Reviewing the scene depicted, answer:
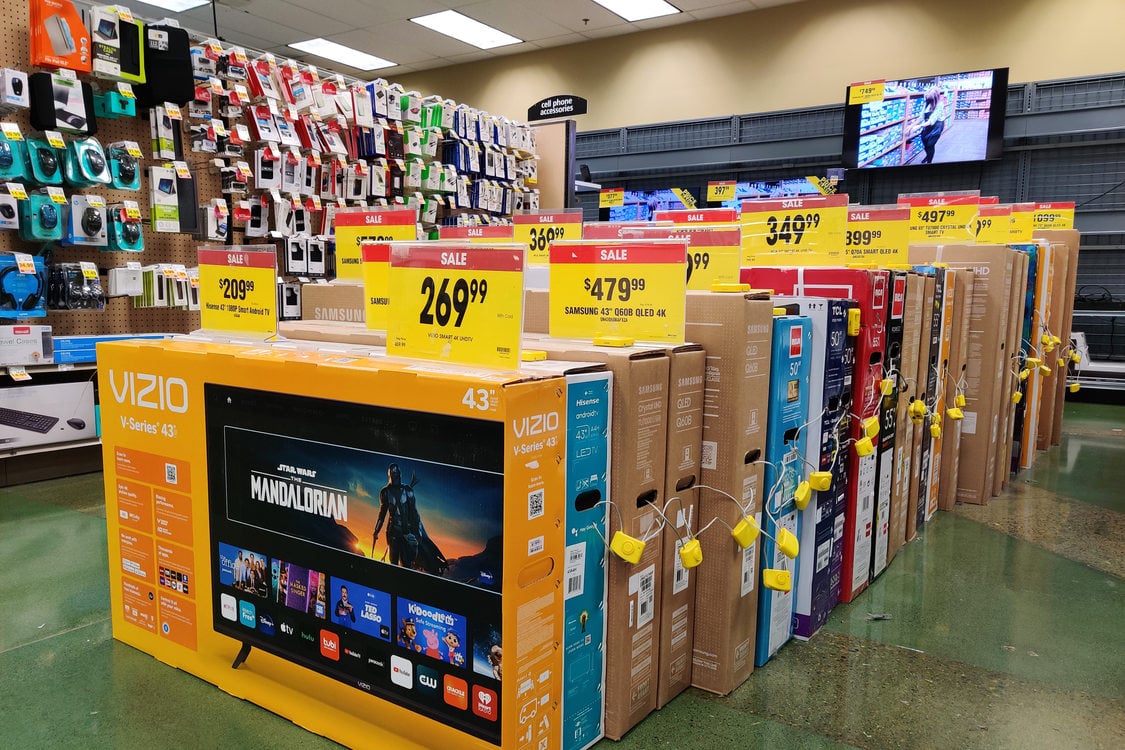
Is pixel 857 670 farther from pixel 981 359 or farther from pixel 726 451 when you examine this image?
pixel 981 359

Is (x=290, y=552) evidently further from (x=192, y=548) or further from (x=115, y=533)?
(x=115, y=533)

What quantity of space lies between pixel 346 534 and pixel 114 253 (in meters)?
3.35

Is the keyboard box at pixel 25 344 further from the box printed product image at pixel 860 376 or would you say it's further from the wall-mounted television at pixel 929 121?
the wall-mounted television at pixel 929 121

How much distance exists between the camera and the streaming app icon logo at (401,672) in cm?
155

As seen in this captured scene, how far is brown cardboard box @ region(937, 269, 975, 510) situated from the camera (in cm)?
349

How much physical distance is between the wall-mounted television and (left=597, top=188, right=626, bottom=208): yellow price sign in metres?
2.44

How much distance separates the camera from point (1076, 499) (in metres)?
3.87

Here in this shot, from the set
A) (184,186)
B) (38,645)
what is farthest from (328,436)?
(184,186)

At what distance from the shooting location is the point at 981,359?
376cm

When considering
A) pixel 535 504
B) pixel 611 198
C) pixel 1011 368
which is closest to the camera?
pixel 535 504

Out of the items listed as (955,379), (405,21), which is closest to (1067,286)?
(955,379)

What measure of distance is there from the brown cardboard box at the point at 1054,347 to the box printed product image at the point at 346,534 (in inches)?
184

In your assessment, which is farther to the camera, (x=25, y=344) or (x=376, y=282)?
(x=25, y=344)

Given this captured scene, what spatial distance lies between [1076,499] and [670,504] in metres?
3.20
